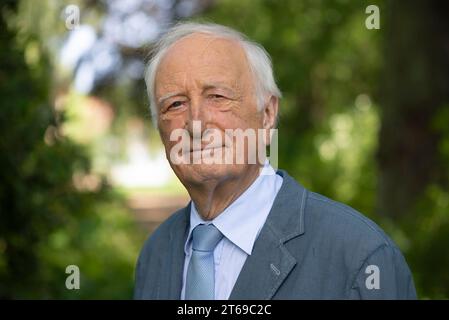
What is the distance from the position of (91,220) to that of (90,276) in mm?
976

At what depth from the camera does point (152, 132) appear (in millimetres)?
12242

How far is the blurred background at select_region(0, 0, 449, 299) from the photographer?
183 inches

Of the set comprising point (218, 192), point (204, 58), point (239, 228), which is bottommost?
point (239, 228)

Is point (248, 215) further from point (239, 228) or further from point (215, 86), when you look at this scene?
point (215, 86)

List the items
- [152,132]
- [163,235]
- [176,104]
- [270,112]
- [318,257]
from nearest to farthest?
[318,257]
[176,104]
[270,112]
[163,235]
[152,132]

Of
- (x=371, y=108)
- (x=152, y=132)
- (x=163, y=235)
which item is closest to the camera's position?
(x=163, y=235)

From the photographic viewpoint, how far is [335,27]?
11.2 m

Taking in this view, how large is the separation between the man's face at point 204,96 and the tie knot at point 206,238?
17 centimetres

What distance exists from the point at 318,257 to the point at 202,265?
37 centimetres

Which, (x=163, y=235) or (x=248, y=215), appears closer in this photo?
(x=248, y=215)

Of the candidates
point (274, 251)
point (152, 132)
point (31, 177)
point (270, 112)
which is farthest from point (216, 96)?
point (152, 132)

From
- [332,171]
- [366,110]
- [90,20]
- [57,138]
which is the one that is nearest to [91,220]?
[57,138]

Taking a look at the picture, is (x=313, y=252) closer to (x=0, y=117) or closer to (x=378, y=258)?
(x=378, y=258)

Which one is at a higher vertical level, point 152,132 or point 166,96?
point 166,96
